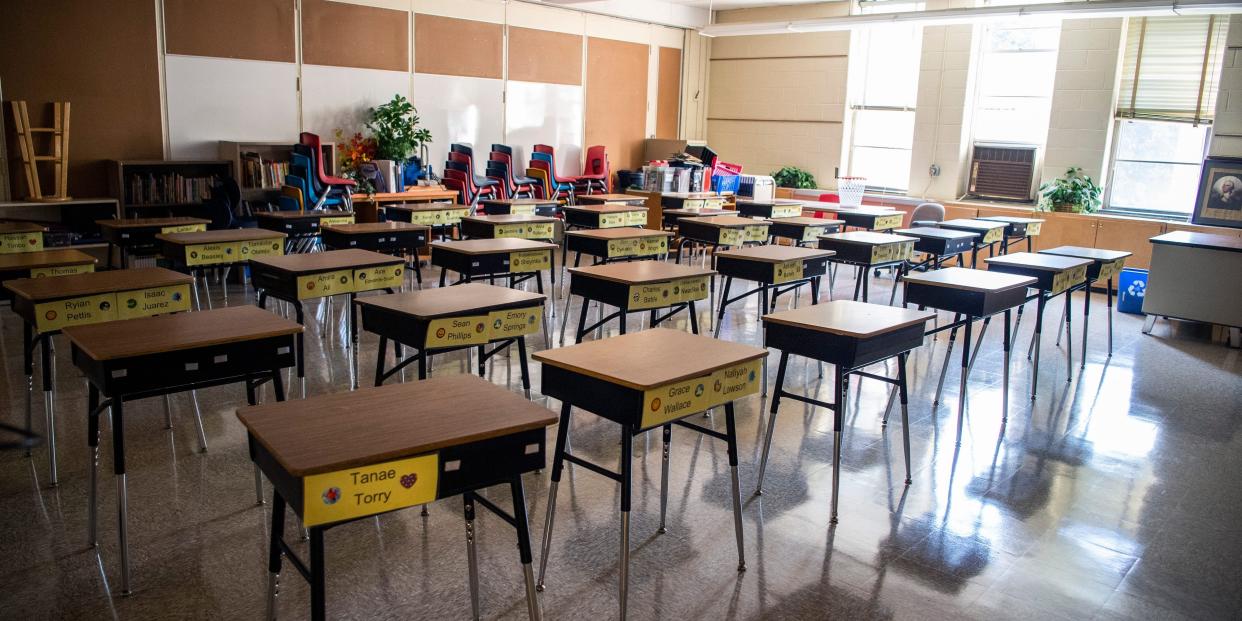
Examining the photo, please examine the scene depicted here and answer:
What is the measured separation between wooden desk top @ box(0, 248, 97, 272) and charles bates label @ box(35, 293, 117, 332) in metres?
0.94

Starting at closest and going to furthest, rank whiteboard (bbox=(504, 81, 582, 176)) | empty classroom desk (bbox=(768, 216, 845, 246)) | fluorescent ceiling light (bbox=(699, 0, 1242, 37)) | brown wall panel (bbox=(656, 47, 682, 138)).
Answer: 1. fluorescent ceiling light (bbox=(699, 0, 1242, 37))
2. empty classroom desk (bbox=(768, 216, 845, 246))
3. whiteboard (bbox=(504, 81, 582, 176))
4. brown wall panel (bbox=(656, 47, 682, 138))

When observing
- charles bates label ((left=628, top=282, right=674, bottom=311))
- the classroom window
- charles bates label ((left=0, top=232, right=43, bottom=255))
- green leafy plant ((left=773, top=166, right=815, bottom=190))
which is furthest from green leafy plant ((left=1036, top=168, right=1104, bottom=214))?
charles bates label ((left=0, top=232, right=43, bottom=255))

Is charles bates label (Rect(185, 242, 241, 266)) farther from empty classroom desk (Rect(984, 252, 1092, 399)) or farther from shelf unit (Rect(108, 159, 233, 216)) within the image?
empty classroom desk (Rect(984, 252, 1092, 399))

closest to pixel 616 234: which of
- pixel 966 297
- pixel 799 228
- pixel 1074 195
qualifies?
pixel 799 228

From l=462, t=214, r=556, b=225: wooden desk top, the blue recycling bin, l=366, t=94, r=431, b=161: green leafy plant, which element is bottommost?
the blue recycling bin

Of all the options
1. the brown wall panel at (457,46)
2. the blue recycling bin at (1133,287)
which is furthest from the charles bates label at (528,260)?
the blue recycling bin at (1133,287)

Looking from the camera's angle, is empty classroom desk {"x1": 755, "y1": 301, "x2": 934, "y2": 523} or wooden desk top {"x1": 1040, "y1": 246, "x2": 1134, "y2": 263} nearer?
empty classroom desk {"x1": 755, "y1": 301, "x2": 934, "y2": 523}

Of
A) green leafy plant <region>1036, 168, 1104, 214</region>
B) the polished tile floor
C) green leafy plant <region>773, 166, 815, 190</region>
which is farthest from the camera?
green leafy plant <region>773, 166, 815, 190</region>

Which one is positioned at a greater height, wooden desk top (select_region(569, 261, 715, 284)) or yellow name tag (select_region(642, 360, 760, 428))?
wooden desk top (select_region(569, 261, 715, 284))

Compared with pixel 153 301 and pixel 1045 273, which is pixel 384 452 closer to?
pixel 153 301

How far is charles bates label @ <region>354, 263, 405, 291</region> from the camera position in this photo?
171 inches

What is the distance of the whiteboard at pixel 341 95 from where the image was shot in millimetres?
9148

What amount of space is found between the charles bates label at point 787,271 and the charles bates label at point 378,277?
224 cm

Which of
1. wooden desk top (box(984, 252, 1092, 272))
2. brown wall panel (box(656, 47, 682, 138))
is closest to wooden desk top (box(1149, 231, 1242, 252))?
wooden desk top (box(984, 252, 1092, 272))
